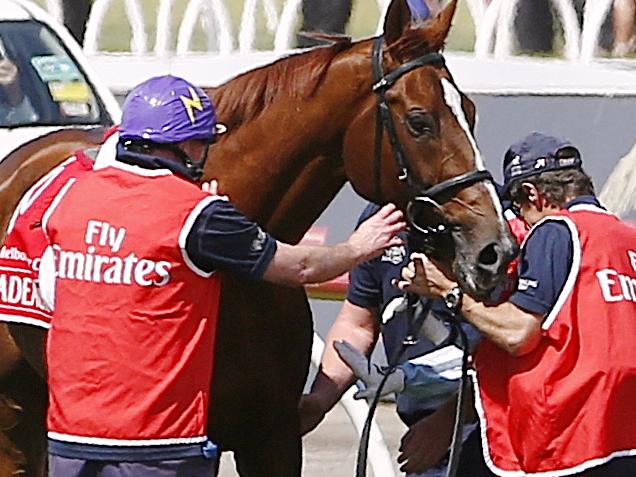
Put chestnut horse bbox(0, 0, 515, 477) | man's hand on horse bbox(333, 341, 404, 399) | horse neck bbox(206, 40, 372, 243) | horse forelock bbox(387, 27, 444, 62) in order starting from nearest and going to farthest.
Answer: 1. chestnut horse bbox(0, 0, 515, 477)
2. horse forelock bbox(387, 27, 444, 62)
3. horse neck bbox(206, 40, 372, 243)
4. man's hand on horse bbox(333, 341, 404, 399)

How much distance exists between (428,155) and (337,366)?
107 cm

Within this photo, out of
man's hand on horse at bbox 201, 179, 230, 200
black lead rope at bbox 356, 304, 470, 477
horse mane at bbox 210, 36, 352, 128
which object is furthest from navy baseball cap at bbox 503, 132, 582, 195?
man's hand on horse at bbox 201, 179, 230, 200

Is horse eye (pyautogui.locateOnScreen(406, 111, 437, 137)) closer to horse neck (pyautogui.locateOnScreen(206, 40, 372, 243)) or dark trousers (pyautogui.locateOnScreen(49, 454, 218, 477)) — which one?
horse neck (pyautogui.locateOnScreen(206, 40, 372, 243))

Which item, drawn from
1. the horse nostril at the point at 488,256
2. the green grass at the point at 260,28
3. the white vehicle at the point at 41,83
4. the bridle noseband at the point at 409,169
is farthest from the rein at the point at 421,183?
the green grass at the point at 260,28

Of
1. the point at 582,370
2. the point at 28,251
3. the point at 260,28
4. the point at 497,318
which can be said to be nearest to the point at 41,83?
the point at 28,251

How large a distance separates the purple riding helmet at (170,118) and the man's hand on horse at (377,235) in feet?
1.48

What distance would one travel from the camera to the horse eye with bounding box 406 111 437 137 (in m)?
4.56

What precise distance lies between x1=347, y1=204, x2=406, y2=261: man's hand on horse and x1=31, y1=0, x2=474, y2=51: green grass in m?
8.03

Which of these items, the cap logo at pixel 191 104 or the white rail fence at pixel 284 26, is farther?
the white rail fence at pixel 284 26

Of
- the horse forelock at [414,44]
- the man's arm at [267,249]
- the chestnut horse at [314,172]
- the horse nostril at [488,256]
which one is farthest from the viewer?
the horse forelock at [414,44]

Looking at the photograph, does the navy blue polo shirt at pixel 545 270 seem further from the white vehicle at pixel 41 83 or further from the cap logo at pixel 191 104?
the white vehicle at pixel 41 83

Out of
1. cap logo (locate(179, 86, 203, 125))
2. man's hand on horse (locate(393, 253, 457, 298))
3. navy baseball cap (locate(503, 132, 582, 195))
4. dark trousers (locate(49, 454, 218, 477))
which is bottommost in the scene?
dark trousers (locate(49, 454, 218, 477))

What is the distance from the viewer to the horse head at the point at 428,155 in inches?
175

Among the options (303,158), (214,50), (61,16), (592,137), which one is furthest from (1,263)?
(61,16)
